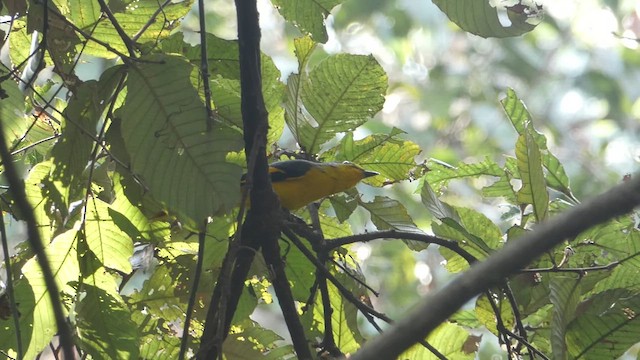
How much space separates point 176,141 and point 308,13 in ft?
1.86

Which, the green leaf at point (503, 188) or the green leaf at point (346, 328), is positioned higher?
the green leaf at point (503, 188)

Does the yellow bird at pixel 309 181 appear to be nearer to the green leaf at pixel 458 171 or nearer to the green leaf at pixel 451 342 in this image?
the green leaf at pixel 458 171

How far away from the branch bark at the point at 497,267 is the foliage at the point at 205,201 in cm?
85

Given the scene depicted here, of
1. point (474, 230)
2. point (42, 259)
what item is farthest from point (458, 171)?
point (42, 259)

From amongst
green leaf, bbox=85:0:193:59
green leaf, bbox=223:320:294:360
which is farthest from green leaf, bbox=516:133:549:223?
green leaf, bbox=85:0:193:59

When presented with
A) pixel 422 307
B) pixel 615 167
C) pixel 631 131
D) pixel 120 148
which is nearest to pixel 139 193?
pixel 120 148

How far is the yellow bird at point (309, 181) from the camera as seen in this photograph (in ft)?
8.04

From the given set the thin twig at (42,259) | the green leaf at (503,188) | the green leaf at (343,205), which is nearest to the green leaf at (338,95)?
the green leaf at (343,205)

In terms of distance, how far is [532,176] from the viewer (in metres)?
1.91

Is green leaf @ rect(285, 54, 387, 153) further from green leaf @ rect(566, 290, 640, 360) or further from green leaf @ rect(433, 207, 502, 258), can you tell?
green leaf @ rect(566, 290, 640, 360)

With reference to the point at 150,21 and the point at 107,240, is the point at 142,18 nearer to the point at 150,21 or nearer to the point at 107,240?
the point at 150,21

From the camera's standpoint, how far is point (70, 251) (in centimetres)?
194

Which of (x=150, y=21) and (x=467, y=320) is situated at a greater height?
(x=150, y=21)

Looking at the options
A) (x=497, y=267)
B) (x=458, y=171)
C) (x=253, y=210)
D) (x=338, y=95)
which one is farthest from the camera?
(x=458, y=171)
